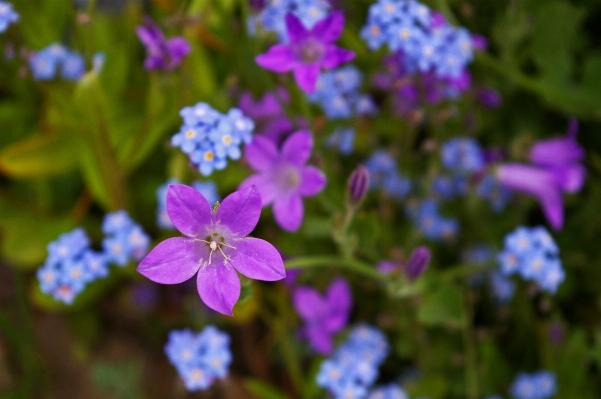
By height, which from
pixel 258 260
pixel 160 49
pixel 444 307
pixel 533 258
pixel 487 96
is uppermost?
pixel 160 49

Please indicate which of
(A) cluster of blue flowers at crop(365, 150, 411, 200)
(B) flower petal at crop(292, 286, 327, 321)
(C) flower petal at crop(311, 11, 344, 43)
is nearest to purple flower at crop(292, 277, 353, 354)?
(B) flower petal at crop(292, 286, 327, 321)

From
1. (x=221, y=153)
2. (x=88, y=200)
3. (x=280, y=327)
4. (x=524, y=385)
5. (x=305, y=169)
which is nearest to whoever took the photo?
→ (x=221, y=153)

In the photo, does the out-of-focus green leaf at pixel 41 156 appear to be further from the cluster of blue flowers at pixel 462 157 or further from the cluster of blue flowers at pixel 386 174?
the cluster of blue flowers at pixel 462 157

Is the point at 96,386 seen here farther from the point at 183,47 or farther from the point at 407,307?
the point at 183,47

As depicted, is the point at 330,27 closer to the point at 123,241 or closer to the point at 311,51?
the point at 311,51

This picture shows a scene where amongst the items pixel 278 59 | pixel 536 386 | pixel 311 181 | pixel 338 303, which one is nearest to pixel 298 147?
pixel 311 181

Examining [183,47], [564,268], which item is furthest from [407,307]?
[183,47]
